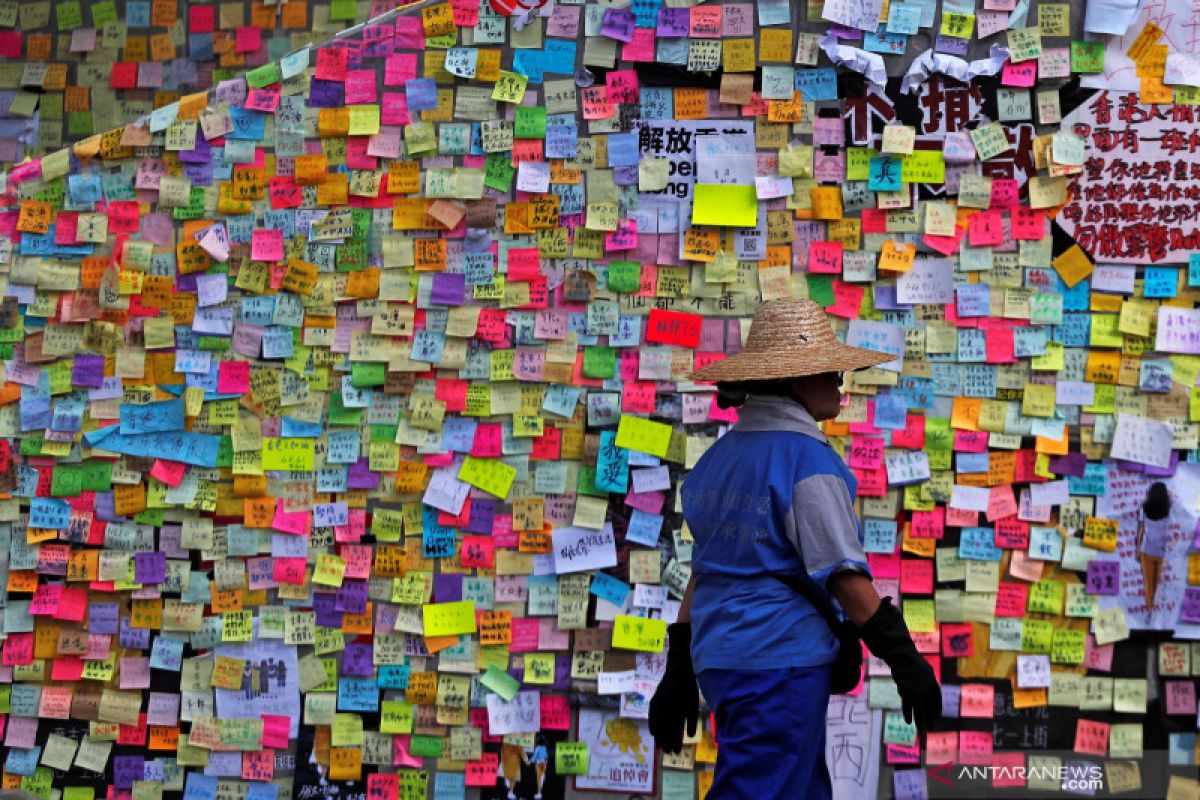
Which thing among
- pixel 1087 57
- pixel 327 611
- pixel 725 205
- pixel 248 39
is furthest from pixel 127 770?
pixel 1087 57

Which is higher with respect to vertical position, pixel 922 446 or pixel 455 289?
pixel 455 289

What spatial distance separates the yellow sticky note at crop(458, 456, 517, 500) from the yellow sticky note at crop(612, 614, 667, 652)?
690 millimetres

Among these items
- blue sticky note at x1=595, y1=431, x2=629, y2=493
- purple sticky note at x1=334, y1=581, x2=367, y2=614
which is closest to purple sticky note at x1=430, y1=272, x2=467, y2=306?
blue sticky note at x1=595, y1=431, x2=629, y2=493

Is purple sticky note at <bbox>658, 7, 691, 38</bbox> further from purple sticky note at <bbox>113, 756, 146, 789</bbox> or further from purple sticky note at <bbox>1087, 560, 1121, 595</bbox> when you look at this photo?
purple sticky note at <bbox>113, 756, 146, 789</bbox>

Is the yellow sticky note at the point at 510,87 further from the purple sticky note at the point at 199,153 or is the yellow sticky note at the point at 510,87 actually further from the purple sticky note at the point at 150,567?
the purple sticky note at the point at 150,567

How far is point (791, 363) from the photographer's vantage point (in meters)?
4.15

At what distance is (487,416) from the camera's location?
5.59 meters

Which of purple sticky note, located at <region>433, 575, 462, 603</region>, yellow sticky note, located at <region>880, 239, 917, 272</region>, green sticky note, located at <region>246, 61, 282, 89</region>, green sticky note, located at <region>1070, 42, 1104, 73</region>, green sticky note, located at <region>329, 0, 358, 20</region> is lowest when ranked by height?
purple sticky note, located at <region>433, 575, 462, 603</region>

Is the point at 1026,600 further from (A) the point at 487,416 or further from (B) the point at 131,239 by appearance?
(B) the point at 131,239

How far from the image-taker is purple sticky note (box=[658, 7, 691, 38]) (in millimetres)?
5477

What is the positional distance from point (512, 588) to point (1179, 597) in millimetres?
2579

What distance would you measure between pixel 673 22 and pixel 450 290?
4.48 feet

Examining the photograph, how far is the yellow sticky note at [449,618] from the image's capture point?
5.55 metres

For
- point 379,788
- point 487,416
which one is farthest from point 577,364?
point 379,788
